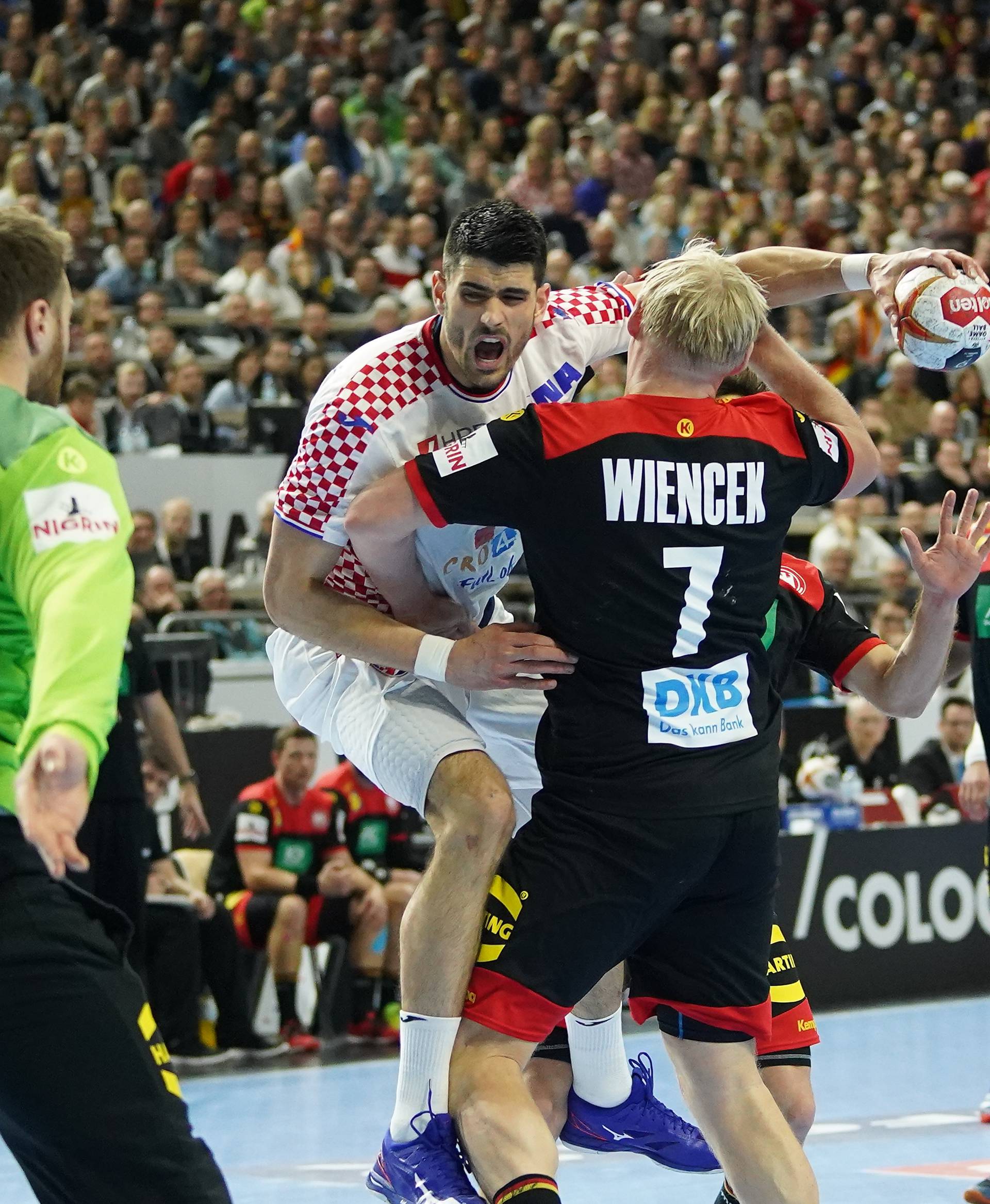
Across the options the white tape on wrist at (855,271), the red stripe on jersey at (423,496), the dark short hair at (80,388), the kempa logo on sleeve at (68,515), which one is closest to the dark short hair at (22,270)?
the kempa logo on sleeve at (68,515)

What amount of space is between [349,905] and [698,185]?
34.7ft

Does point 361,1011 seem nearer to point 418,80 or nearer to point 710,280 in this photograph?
point 710,280

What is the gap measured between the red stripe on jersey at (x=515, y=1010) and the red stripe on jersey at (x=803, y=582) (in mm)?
1336

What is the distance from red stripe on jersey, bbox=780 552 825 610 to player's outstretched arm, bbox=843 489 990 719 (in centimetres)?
22

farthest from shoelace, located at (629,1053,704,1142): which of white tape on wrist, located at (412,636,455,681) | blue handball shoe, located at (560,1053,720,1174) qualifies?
white tape on wrist, located at (412,636,455,681)

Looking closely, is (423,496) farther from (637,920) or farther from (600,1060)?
(600,1060)

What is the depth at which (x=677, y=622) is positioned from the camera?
3842mm

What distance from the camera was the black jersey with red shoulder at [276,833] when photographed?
29.5ft

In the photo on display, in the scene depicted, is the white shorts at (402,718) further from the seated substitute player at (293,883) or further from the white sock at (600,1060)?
the seated substitute player at (293,883)

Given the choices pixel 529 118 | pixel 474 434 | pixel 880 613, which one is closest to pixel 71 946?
pixel 474 434

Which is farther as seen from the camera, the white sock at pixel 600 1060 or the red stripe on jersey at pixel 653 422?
the white sock at pixel 600 1060

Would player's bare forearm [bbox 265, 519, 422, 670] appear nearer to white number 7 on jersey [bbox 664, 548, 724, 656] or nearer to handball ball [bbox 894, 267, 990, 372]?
white number 7 on jersey [bbox 664, 548, 724, 656]

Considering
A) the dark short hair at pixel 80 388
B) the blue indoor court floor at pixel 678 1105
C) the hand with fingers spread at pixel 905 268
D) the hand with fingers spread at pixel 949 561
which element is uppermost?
the hand with fingers spread at pixel 905 268

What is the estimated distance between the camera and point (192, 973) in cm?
848
